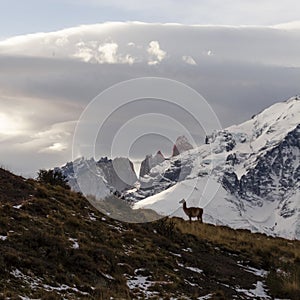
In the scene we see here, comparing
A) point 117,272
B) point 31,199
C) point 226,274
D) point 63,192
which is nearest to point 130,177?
point 63,192

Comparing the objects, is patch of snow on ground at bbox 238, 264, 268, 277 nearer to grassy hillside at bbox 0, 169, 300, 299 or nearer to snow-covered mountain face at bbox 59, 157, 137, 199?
grassy hillside at bbox 0, 169, 300, 299

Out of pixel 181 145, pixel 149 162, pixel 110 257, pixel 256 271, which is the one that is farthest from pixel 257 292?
pixel 149 162

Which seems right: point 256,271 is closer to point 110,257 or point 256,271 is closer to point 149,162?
Result: point 110,257

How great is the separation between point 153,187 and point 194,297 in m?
19.3

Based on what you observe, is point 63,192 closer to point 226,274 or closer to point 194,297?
point 226,274

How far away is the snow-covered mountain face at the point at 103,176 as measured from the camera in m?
31.0

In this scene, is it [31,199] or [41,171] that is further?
[41,171]

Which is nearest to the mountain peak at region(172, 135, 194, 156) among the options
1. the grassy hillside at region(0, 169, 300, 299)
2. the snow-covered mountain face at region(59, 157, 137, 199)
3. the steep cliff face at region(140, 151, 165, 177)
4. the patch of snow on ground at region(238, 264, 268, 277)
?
the steep cliff face at region(140, 151, 165, 177)

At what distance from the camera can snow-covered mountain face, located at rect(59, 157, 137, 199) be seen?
102 feet

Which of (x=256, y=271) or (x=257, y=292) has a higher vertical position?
(x=256, y=271)

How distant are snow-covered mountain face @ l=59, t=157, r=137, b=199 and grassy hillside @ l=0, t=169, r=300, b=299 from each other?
8.42 ft

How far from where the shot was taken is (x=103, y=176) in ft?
A: 109

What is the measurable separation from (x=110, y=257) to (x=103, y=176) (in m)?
13.4

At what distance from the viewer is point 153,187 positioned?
37.6 m
